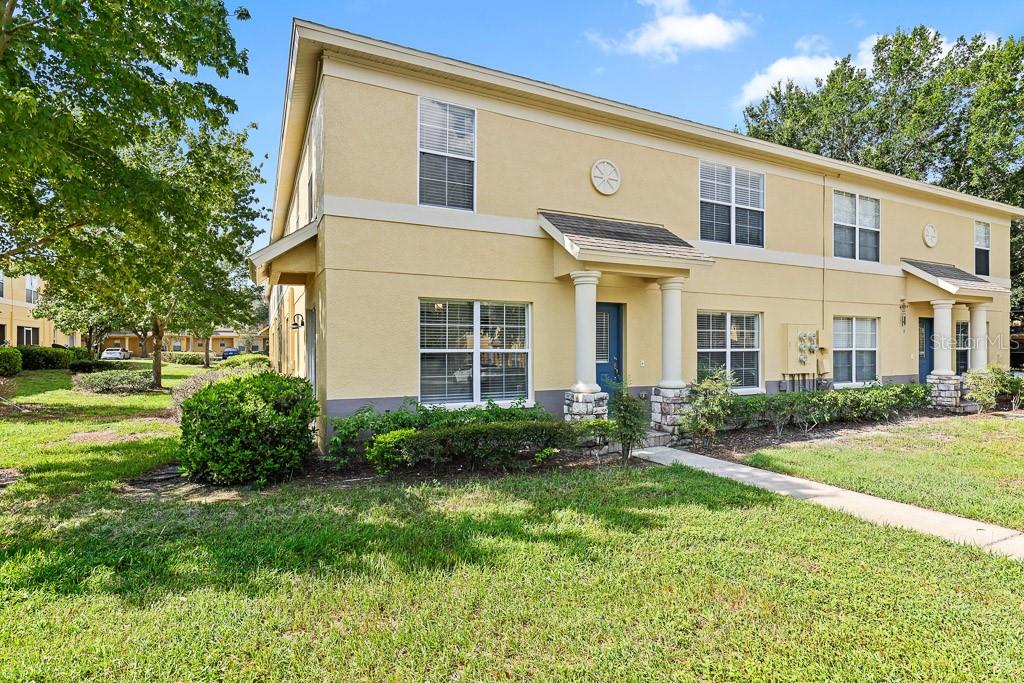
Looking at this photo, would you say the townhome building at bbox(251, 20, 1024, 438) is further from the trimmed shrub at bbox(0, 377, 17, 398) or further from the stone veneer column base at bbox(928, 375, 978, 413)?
the trimmed shrub at bbox(0, 377, 17, 398)

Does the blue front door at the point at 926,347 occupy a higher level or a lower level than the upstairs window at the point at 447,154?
lower

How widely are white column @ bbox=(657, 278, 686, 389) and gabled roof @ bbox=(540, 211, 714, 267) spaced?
0.55 m

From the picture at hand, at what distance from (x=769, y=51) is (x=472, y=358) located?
1076 cm

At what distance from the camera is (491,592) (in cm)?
395

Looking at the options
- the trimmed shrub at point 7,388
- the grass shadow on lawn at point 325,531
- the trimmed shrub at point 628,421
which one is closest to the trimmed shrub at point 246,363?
the trimmed shrub at point 7,388

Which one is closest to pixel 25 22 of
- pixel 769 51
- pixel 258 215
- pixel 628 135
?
pixel 628 135

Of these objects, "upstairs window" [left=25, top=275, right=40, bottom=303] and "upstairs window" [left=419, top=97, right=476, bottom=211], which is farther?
"upstairs window" [left=25, top=275, right=40, bottom=303]

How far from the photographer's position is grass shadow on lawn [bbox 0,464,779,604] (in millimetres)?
4270

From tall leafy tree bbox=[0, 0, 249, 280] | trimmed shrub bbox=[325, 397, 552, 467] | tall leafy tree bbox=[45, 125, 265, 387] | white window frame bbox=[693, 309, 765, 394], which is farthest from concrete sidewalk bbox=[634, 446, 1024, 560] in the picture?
tall leafy tree bbox=[45, 125, 265, 387]

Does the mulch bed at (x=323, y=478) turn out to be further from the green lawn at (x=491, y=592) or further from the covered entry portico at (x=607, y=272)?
the covered entry portico at (x=607, y=272)

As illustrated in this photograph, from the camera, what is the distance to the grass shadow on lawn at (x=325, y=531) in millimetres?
4270

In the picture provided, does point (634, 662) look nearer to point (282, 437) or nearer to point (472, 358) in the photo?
point (282, 437)

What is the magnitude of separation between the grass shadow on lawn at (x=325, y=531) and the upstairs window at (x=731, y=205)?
6.70 m

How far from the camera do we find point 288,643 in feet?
11.0
